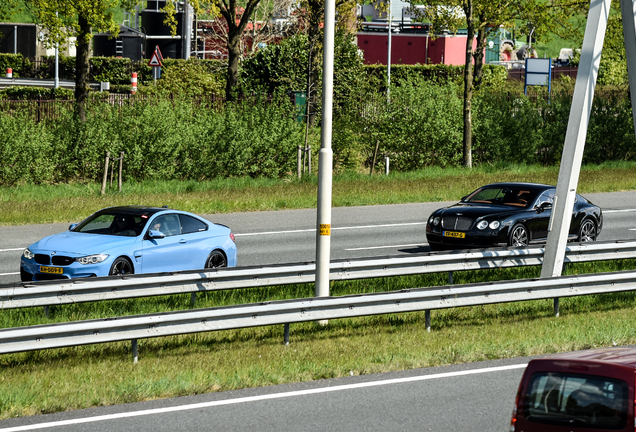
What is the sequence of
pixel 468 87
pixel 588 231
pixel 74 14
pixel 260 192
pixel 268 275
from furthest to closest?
1. pixel 468 87
2. pixel 74 14
3. pixel 260 192
4. pixel 588 231
5. pixel 268 275

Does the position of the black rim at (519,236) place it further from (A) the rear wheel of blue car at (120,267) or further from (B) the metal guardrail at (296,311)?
(A) the rear wheel of blue car at (120,267)

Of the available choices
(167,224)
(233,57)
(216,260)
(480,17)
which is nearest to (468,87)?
(480,17)

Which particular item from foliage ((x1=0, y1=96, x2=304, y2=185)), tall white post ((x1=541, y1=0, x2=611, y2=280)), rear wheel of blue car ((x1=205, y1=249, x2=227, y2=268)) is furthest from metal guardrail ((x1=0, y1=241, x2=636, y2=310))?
foliage ((x1=0, y1=96, x2=304, y2=185))

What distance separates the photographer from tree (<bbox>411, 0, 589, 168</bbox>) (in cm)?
3259

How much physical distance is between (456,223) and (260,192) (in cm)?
1030

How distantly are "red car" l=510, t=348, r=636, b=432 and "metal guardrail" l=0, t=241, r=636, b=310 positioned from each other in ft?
23.8

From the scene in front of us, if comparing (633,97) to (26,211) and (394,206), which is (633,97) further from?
(26,211)

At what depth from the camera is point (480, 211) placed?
59.5 feet

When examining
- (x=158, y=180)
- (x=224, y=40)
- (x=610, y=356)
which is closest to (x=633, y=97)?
(x=610, y=356)

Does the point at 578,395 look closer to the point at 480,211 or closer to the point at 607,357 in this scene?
the point at 607,357

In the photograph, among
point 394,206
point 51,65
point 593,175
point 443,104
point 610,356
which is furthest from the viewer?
point 51,65

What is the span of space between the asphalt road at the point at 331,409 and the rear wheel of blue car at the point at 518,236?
7.90m

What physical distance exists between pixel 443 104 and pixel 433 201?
31.3ft

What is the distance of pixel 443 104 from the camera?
3581 cm
